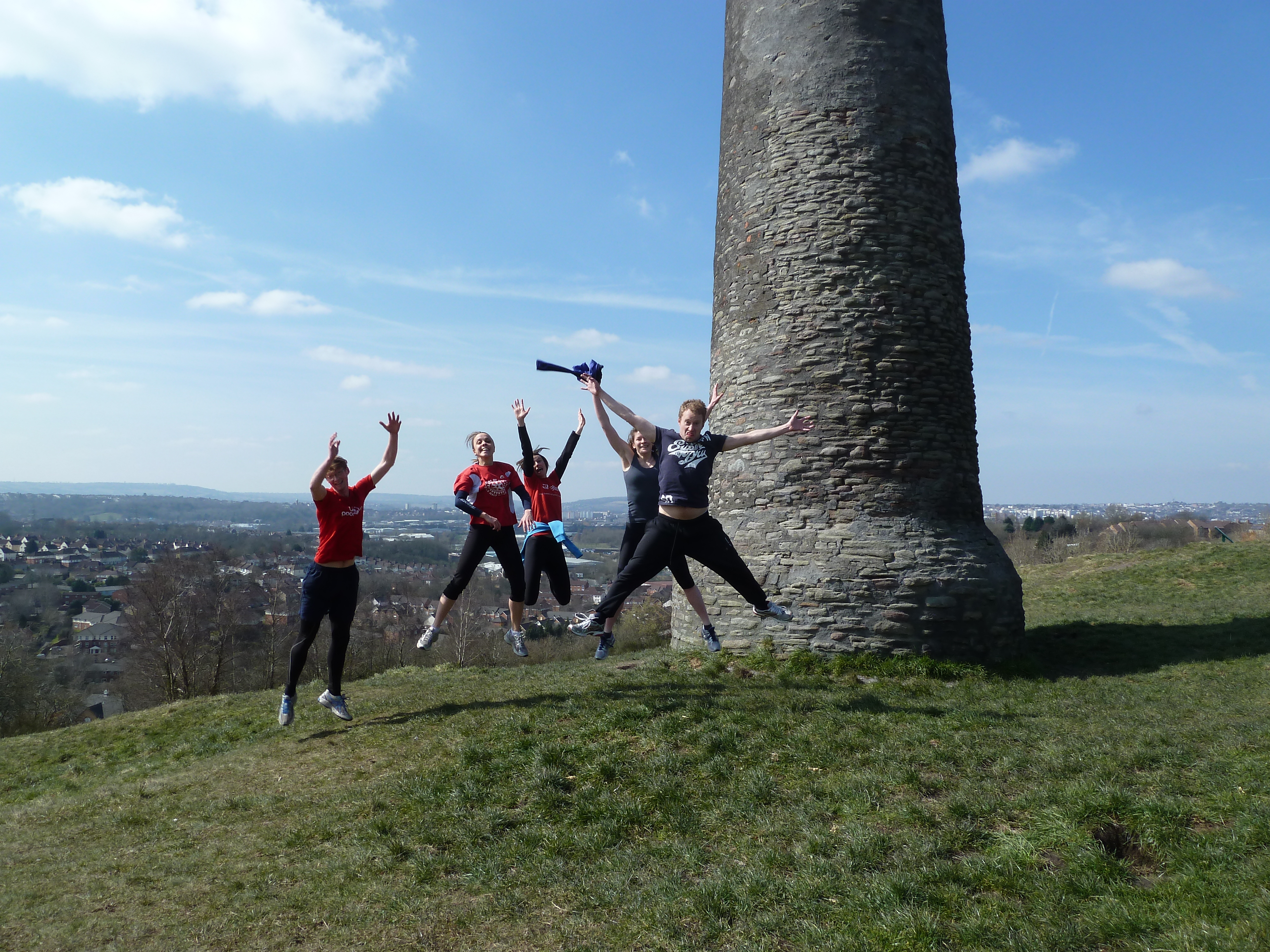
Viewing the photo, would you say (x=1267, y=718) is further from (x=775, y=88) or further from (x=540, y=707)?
(x=775, y=88)

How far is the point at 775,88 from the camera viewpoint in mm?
12766

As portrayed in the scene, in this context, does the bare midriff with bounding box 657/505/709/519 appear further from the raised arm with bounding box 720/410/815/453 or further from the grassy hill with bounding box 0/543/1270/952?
the grassy hill with bounding box 0/543/1270/952

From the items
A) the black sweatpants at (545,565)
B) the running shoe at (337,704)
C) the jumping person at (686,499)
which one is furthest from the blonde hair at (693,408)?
the running shoe at (337,704)

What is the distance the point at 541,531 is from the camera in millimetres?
9438

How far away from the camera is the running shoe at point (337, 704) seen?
8828mm

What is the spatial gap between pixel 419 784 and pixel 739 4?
1329cm

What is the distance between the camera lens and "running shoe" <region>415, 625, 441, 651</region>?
9.37 m

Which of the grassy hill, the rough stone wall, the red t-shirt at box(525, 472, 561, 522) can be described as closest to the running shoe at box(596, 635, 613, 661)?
the grassy hill

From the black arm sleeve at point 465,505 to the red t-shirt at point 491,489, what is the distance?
0.09ft

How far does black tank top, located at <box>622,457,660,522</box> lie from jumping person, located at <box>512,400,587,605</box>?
96 cm

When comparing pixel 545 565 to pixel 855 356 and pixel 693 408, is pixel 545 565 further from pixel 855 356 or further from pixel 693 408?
pixel 855 356

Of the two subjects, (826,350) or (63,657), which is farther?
(63,657)

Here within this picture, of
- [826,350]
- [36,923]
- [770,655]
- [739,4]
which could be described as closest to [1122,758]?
[770,655]

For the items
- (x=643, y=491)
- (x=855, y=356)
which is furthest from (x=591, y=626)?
(x=855, y=356)
